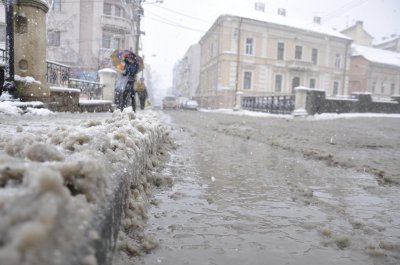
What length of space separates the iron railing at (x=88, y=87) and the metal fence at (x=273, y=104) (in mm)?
11110

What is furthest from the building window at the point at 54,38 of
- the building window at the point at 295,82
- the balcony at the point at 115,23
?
the building window at the point at 295,82

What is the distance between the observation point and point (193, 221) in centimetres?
220

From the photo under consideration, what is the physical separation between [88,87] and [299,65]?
88.4 feet

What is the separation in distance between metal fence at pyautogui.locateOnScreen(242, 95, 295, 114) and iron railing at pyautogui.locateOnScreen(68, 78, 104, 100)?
36.5 feet

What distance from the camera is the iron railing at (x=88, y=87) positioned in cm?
1205

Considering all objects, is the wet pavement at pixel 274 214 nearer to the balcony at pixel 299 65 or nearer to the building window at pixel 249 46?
the building window at pixel 249 46

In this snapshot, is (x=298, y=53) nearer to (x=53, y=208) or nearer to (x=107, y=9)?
(x=107, y=9)

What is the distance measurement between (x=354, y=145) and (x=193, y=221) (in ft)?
17.3

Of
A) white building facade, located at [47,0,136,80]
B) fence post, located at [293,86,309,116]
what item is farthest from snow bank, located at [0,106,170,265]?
white building facade, located at [47,0,136,80]

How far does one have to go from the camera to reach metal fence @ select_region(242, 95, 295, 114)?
19969 millimetres

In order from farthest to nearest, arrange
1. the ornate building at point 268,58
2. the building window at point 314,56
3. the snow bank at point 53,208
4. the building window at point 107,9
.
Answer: the building window at point 314,56 → the ornate building at point 268,58 → the building window at point 107,9 → the snow bank at point 53,208

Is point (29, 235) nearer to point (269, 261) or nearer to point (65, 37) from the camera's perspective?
point (269, 261)

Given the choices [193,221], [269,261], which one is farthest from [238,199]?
[269,261]

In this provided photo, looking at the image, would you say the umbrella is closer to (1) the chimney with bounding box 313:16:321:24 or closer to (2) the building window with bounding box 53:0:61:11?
(2) the building window with bounding box 53:0:61:11
